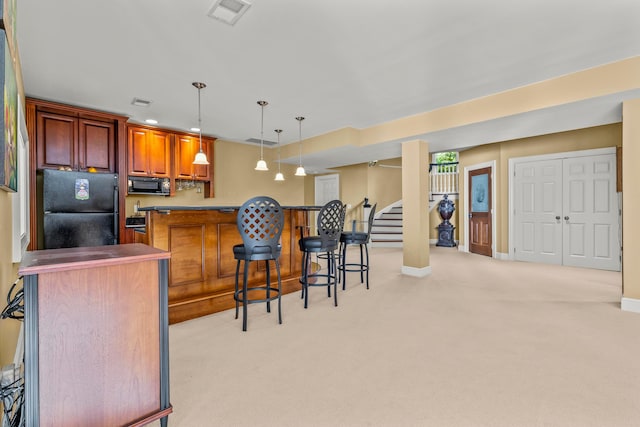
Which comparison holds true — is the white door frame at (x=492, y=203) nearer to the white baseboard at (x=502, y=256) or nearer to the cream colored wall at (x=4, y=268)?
the white baseboard at (x=502, y=256)

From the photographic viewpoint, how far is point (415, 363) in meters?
2.10

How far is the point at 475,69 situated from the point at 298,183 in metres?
5.13

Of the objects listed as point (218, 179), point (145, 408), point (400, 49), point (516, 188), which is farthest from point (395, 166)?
point (145, 408)

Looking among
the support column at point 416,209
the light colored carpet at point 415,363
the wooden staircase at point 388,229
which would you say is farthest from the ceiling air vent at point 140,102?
the wooden staircase at point 388,229

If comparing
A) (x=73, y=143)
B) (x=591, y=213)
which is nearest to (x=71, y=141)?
(x=73, y=143)

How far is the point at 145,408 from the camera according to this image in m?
1.39

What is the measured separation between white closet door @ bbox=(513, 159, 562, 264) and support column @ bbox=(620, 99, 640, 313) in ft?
8.26

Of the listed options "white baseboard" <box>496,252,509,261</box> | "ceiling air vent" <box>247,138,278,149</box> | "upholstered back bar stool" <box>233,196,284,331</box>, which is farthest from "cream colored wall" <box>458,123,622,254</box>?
"upholstered back bar stool" <box>233,196,284,331</box>

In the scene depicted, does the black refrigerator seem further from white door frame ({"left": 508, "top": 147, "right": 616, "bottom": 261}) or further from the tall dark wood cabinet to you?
white door frame ({"left": 508, "top": 147, "right": 616, "bottom": 261})

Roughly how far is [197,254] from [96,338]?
1854mm

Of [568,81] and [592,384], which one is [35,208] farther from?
[568,81]

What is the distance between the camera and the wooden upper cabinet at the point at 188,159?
17.3 ft

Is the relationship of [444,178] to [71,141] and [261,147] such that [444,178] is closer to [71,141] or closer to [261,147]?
[261,147]

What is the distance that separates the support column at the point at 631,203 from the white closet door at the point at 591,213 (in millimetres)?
2198
